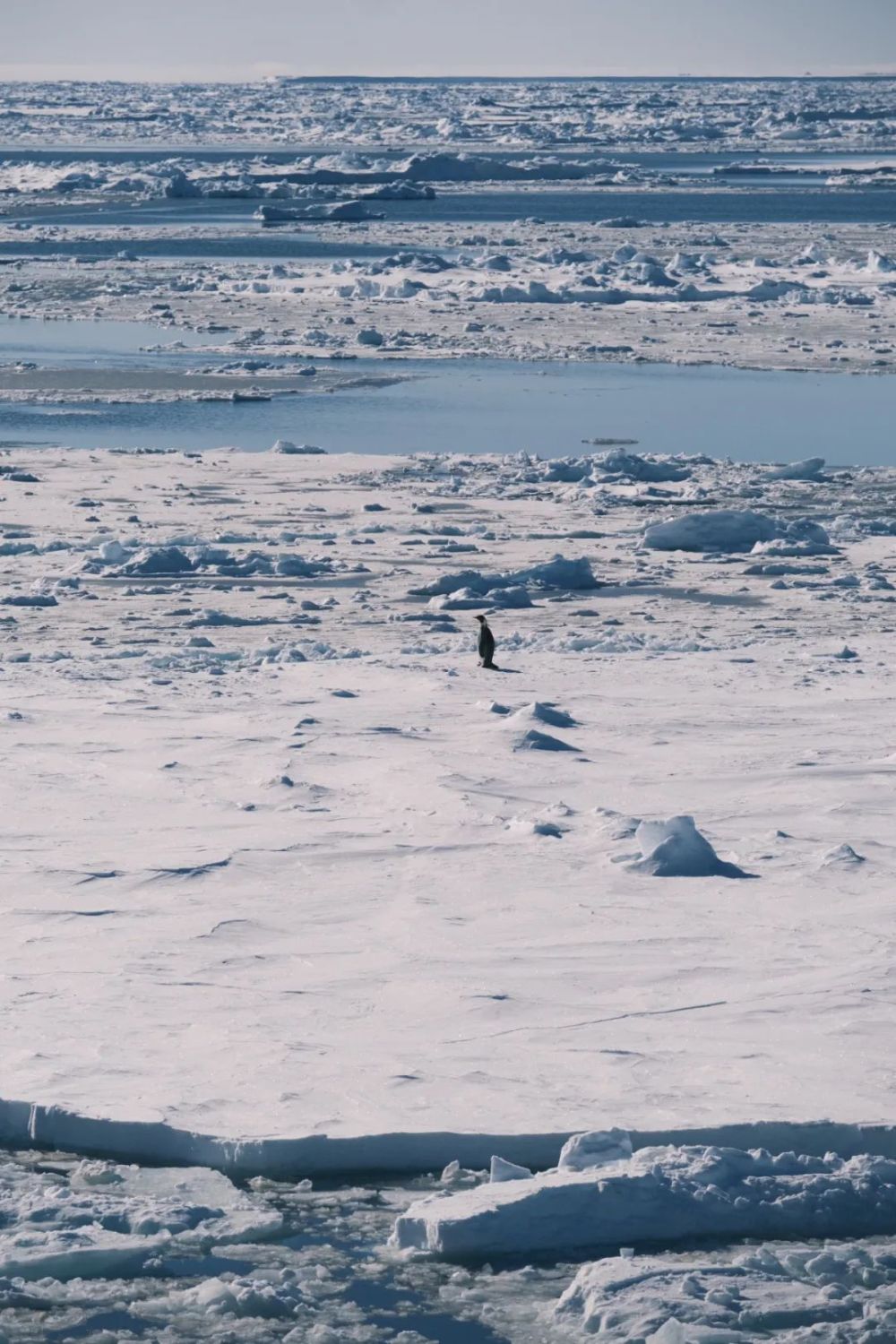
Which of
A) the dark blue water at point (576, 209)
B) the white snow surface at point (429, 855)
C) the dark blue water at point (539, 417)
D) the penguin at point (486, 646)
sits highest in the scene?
the dark blue water at point (576, 209)

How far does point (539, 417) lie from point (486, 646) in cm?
902

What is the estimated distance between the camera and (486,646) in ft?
31.3

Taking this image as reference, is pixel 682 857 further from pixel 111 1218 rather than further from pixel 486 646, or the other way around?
pixel 486 646

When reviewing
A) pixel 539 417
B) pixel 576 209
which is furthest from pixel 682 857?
pixel 576 209

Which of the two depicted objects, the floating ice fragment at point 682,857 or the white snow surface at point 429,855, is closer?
the white snow surface at point 429,855

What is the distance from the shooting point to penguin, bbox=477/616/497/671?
31.2 feet

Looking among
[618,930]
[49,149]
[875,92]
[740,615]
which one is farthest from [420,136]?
[618,930]

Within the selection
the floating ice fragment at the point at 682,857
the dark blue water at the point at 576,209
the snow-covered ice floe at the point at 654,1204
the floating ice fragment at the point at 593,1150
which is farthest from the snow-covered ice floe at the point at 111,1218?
the dark blue water at the point at 576,209

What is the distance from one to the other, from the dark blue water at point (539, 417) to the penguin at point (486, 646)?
22.7 ft

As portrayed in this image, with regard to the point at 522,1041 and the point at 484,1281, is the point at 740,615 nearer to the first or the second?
the point at 522,1041

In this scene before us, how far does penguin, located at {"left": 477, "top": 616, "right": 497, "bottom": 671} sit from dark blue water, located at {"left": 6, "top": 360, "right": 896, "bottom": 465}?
273 inches

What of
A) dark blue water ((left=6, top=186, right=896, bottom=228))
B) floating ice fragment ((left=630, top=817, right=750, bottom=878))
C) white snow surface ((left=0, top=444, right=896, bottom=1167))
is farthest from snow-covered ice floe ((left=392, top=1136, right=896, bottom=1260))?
dark blue water ((left=6, top=186, right=896, bottom=228))

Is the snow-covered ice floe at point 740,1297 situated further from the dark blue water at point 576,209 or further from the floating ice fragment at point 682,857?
the dark blue water at point 576,209

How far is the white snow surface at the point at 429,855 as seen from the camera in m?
5.17
